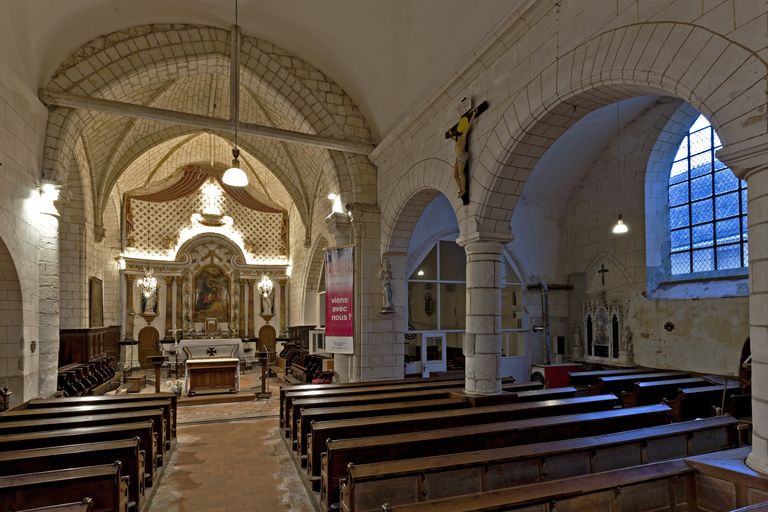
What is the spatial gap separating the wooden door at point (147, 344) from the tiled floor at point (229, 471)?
9558 mm

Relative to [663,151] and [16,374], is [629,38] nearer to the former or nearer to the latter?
[663,151]

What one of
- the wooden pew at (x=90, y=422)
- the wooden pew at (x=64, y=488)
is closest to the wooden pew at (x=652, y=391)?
the wooden pew at (x=90, y=422)

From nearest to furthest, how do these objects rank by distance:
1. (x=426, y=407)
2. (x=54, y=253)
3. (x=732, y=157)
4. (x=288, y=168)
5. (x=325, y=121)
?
(x=732, y=157)
(x=426, y=407)
(x=54, y=253)
(x=325, y=121)
(x=288, y=168)

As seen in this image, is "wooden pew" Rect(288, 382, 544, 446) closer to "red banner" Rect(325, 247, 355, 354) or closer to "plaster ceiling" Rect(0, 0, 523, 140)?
"red banner" Rect(325, 247, 355, 354)

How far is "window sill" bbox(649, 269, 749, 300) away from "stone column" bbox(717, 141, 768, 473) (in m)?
6.19

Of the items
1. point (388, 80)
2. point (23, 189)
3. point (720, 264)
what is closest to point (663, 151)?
point (720, 264)

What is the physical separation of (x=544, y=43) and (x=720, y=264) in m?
6.29

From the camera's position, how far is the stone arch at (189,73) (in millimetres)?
7957

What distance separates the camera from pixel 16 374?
22.4ft

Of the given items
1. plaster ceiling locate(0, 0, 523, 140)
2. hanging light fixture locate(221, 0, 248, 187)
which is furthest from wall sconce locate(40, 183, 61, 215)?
hanging light fixture locate(221, 0, 248, 187)

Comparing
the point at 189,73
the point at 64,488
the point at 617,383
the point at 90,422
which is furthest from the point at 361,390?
the point at 189,73

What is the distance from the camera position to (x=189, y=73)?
9219mm

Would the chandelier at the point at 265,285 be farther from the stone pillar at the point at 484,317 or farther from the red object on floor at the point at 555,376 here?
the stone pillar at the point at 484,317

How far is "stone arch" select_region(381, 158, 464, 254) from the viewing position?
287 inches
